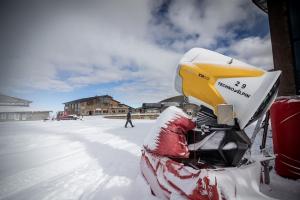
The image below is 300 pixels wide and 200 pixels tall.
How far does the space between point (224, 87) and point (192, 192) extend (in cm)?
79

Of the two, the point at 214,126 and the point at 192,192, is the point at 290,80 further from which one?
the point at 192,192

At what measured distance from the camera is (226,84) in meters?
1.38

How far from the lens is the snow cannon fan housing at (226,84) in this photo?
1.28 meters

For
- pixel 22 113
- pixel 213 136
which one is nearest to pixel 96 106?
pixel 22 113

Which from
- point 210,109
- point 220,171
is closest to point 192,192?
point 220,171

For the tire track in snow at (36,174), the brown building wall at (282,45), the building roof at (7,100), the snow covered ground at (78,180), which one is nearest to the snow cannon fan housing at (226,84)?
the snow covered ground at (78,180)

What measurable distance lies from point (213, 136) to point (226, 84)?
41cm

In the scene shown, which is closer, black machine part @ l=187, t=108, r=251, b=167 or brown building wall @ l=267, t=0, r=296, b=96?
black machine part @ l=187, t=108, r=251, b=167

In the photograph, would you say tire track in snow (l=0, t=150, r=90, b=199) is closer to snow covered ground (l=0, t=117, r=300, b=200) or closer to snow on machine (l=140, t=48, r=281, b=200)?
snow covered ground (l=0, t=117, r=300, b=200)

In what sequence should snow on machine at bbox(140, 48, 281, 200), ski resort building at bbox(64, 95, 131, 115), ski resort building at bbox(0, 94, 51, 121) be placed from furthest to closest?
ski resort building at bbox(64, 95, 131, 115)
ski resort building at bbox(0, 94, 51, 121)
snow on machine at bbox(140, 48, 281, 200)

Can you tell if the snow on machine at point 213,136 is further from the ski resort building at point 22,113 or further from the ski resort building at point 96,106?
the ski resort building at point 96,106

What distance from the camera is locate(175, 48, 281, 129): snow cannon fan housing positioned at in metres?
1.28

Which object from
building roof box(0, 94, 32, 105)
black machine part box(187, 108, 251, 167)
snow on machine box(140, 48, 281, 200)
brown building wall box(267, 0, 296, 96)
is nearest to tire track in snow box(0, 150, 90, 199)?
building roof box(0, 94, 32, 105)

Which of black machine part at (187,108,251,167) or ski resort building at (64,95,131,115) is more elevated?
ski resort building at (64,95,131,115)
